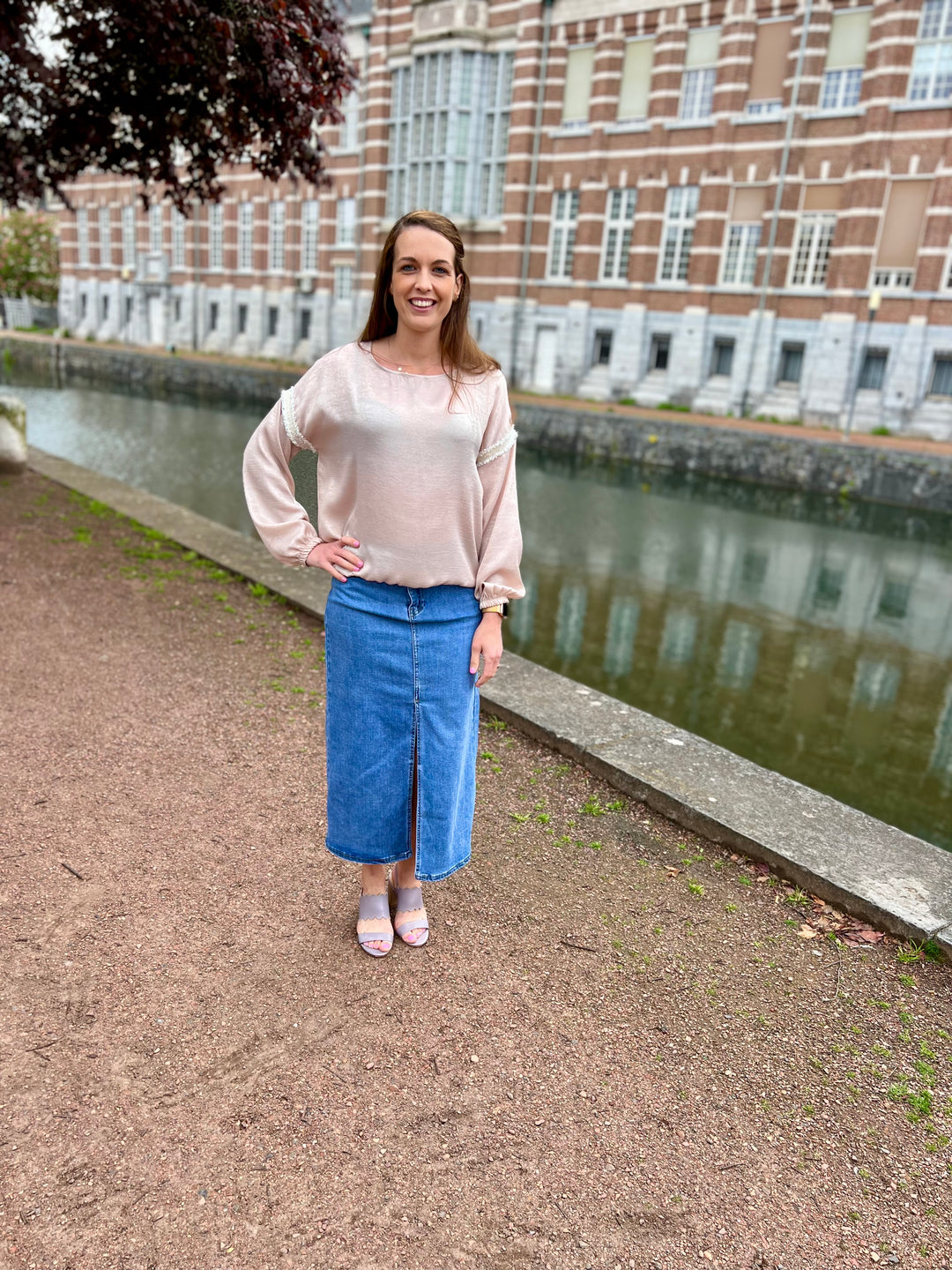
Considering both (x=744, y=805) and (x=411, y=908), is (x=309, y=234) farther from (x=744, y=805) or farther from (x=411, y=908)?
(x=411, y=908)

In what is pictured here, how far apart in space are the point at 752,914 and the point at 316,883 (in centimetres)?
163

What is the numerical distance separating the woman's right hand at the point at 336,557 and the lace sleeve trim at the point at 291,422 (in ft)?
1.02

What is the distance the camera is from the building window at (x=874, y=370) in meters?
25.0

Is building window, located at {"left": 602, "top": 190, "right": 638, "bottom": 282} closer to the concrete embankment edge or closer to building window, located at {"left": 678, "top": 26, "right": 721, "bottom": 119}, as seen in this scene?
building window, located at {"left": 678, "top": 26, "right": 721, "bottom": 119}

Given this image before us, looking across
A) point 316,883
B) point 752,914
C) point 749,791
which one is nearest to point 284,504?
point 316,883

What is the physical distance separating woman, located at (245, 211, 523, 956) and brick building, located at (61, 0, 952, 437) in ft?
81.7

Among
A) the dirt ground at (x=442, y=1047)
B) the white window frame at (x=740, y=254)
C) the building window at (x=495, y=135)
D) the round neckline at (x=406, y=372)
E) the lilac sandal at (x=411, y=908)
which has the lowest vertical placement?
the dirt ground at (x=442, y=1047)

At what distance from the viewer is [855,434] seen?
24.2 meters

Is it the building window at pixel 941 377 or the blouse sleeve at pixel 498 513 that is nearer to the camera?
the blouse sleeve at pixel 498 513

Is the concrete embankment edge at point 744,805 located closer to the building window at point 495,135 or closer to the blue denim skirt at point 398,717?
the blue denim skirt at point 398,717

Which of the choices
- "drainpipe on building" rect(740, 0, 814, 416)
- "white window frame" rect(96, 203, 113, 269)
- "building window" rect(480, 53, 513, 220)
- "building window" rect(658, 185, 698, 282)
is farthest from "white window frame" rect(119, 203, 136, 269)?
"drainpipe on building" rect(740, 0, 814, 416)

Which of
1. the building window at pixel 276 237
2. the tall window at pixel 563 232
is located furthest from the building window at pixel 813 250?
the building window at pixel 276 237

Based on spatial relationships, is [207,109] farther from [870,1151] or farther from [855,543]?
[855,543]

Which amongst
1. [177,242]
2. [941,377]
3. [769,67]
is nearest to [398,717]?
[941,377]
